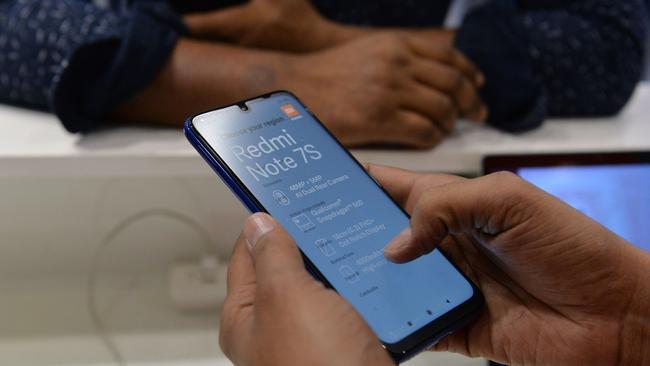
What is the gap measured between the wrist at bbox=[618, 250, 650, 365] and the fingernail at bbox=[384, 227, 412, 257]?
0.16m

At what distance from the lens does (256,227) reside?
373 millimetres

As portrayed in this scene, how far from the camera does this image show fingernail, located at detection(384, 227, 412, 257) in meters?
0.41

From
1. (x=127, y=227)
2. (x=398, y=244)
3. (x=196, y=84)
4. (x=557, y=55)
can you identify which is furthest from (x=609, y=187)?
(x=127, y=227)

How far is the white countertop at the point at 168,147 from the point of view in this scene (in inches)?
22.1

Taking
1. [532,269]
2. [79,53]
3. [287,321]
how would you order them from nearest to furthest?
[287,321], [532,269], [79,53]

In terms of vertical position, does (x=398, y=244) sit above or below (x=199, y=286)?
above

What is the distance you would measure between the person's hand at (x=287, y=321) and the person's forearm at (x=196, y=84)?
26cm

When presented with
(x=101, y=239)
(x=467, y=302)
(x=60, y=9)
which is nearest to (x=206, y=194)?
(x=101, y=239)

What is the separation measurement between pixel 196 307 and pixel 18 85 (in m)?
0.28

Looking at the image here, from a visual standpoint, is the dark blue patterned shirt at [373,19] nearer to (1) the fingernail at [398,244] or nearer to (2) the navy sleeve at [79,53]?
(2) the navy sleeve at [79,53]

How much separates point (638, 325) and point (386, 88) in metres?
0.29

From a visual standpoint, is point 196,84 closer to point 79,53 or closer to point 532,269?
point 79,53

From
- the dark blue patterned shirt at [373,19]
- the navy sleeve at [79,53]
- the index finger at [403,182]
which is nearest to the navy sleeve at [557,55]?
the dark blue patterned shirt at [373,19]

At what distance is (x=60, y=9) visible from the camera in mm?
628
